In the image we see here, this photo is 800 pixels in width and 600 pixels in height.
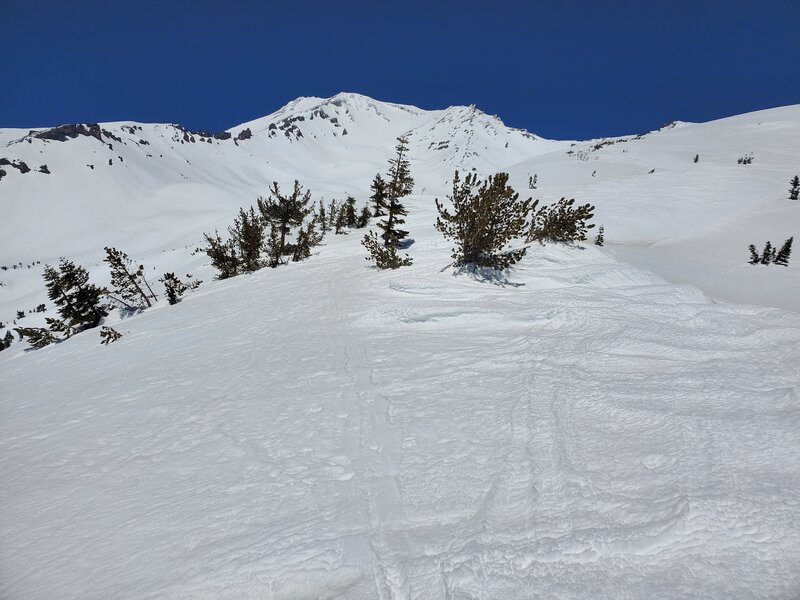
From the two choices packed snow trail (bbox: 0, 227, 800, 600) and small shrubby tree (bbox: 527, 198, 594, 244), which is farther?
small shrubby tree (bbox: 527, 198, 594, 244)

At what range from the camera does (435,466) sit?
3.33 m

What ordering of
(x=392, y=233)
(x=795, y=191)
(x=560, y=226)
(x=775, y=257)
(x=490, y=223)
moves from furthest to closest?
(x=795, y=191) < (x=392, y=233) < (x=775, y=257) < (x=560, y=226) < (x=490, y=223)

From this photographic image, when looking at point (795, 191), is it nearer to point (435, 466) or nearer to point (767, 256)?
point (767, 256)

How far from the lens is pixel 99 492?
3.51m

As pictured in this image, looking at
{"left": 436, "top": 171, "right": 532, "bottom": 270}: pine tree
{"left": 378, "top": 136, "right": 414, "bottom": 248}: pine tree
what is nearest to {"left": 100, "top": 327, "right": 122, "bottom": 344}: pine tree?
{"left": 436, "top": 171, "right": 532, "bottom": 270}: pine tree

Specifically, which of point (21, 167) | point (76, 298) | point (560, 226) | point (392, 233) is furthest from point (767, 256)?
point (21, 167)

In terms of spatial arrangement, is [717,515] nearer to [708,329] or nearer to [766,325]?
[708,329]

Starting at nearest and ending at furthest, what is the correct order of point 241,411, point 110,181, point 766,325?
1. point 241,411
2. point 766,325
3. point 110,181

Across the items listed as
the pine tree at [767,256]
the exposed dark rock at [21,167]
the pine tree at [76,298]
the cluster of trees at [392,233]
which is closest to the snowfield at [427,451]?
the cluster of trees at [392,233]

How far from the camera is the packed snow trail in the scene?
231cm

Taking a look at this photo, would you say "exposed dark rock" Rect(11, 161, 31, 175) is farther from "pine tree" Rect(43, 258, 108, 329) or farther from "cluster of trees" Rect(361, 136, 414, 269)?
"cluster of trees" Rect(361, 136, 414, 269)

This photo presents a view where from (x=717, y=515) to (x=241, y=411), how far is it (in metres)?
5.07

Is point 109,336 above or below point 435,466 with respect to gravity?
below

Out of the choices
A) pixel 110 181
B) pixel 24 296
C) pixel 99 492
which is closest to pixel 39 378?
pixel 99 492
